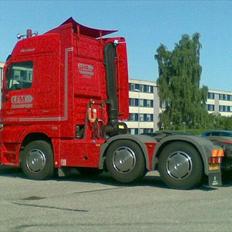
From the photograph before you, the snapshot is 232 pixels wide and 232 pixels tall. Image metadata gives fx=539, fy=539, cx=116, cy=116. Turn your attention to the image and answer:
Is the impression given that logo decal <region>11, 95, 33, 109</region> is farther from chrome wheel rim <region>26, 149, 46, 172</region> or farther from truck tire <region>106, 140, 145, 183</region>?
truck tire <region>106, 140, 145, 183</region>

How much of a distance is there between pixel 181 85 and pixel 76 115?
55.3 metres

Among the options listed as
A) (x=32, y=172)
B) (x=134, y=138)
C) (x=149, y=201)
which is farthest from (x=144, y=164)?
(x=32, y=172)

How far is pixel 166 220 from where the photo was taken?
7.96 m

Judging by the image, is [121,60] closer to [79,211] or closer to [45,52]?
[45,52]

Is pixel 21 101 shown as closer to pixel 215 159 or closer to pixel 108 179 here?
pixel 108 179

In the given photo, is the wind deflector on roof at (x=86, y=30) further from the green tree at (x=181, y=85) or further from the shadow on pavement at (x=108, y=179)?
the green tree at (x=181, y=85)

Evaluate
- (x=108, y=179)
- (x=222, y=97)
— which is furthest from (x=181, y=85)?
(x=108, y=179)

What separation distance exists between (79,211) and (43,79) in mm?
5503

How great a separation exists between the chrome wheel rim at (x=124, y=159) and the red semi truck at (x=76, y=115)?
23 mm

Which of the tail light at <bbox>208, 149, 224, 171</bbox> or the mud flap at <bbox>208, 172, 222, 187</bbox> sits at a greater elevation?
the tail light at <bbox>208, 149, 224, 171</bbox>

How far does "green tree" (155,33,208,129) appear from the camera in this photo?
6788 cm

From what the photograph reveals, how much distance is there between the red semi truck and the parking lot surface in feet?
1.79

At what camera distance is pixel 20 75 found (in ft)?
46.2

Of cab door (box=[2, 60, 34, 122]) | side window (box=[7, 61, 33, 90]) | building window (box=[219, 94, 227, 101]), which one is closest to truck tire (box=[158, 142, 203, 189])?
cab door (box=[2, 60, 34, 122])
